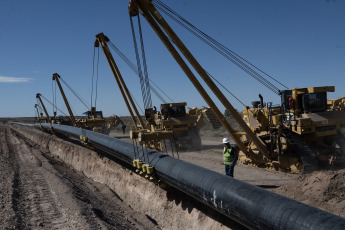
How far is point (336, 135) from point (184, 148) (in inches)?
437

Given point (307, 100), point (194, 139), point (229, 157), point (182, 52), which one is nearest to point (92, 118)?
point (194, 139)

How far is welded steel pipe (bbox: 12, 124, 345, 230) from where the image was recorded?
185 inches

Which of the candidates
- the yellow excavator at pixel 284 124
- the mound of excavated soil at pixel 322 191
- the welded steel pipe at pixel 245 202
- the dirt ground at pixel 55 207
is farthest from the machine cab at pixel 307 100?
the dirt ground at pixel 55 207

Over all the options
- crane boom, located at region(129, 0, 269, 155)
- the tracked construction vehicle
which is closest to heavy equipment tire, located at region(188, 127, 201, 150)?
the tracked construction vehicle

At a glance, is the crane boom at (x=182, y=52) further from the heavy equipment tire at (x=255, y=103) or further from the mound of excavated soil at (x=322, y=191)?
the mound of excavated soil at (x=322, y=191)

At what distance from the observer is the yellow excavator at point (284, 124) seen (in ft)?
40.8

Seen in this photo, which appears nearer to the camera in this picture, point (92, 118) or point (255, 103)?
point (255, 103)

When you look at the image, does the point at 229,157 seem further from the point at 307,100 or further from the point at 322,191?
the point at 307,100

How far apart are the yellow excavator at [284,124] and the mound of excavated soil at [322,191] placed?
11.2 ft

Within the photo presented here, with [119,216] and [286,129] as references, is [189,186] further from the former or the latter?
[286,129]

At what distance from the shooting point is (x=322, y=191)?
26.3 feet

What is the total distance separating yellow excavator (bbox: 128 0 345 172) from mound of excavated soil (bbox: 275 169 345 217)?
341 centimetres

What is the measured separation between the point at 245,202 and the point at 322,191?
322 centimetres

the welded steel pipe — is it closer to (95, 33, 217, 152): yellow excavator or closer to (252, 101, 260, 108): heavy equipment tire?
(252, 101, 260, 108): heavy equipment tire
